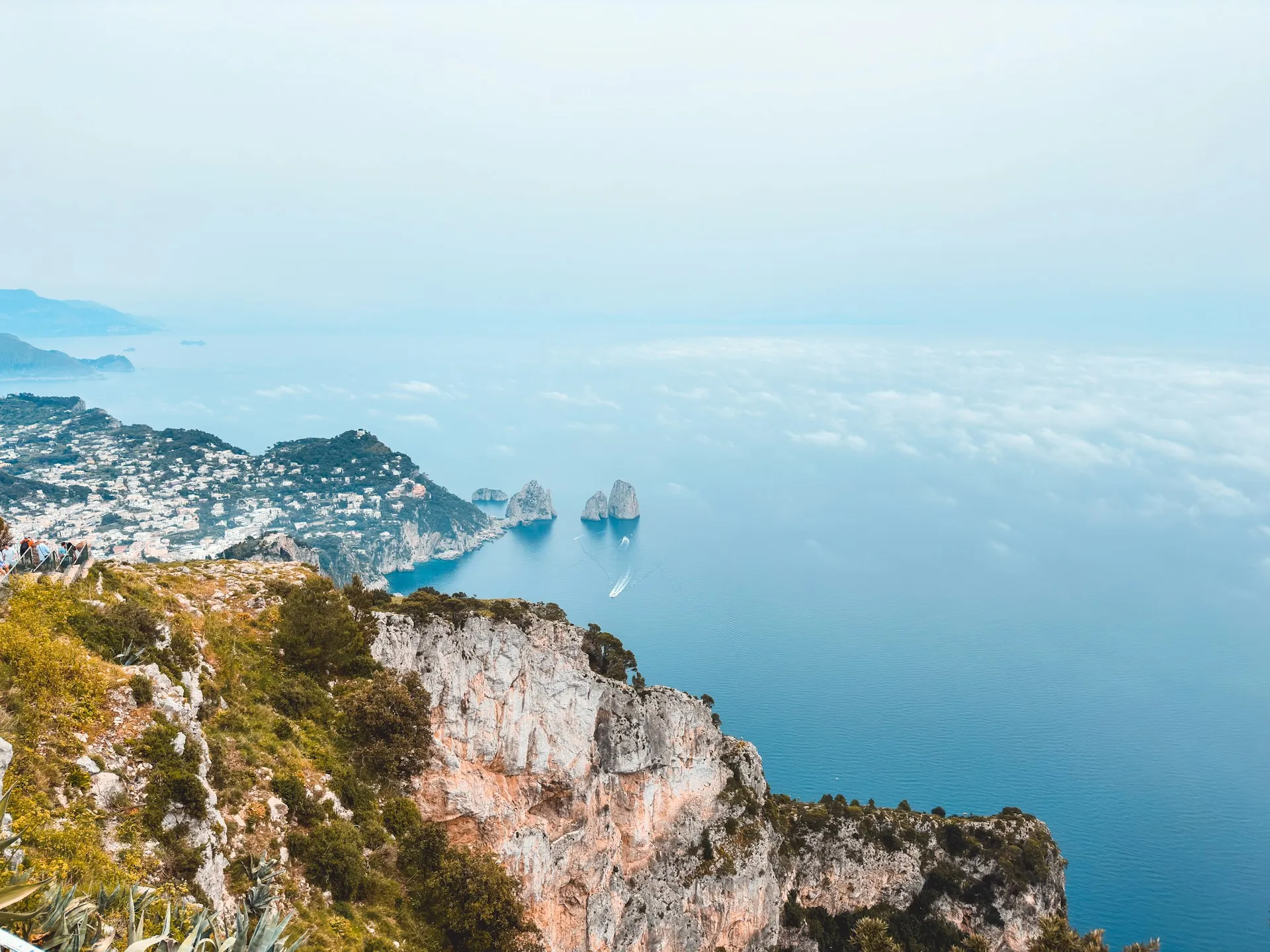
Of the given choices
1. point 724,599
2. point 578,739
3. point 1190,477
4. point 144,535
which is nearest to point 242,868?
point 578,739

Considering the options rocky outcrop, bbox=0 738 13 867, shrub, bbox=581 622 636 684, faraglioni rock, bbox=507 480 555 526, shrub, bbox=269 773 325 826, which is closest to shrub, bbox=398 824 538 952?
shrub, bbox=269 773 325 826

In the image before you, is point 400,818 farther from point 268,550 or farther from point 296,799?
point 268,550

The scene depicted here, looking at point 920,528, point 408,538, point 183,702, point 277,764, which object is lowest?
point 408,538

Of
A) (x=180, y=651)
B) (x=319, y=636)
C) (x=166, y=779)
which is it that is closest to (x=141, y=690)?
(x=166, y=779)

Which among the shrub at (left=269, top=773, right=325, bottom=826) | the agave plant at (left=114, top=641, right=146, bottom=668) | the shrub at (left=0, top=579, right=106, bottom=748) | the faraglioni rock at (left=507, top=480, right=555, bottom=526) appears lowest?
the faraglioni rock at (left=507, top=480, right=555, bottom=526)

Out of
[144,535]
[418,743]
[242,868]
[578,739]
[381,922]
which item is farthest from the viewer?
[144,535]

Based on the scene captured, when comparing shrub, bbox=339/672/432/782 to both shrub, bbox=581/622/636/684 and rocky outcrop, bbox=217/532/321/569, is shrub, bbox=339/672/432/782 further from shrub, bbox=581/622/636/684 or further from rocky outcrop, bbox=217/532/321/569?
rocky outcrop, bbox=217/532/321/569

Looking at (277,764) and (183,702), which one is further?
(277,764)

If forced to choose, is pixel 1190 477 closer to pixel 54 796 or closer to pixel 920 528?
pixel 920 528
